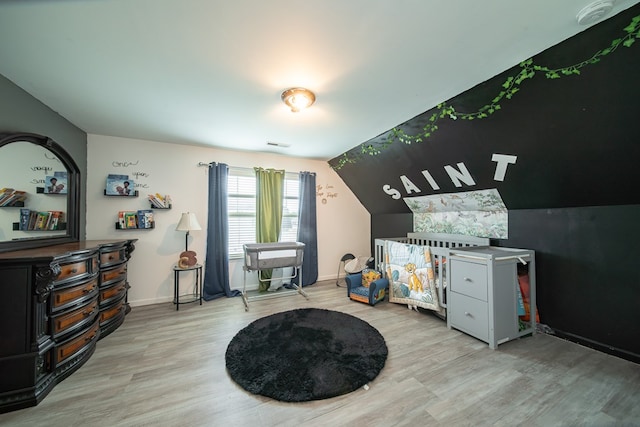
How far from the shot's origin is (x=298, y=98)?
81.3 inches

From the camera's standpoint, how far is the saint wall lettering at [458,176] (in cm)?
225

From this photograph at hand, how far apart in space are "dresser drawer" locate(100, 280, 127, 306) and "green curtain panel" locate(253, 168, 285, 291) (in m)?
1.77

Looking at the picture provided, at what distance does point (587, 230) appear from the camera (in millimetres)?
2111

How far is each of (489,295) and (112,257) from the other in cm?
387

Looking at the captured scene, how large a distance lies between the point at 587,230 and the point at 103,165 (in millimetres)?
5494

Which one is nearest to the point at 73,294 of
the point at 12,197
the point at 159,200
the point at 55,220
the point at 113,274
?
the point at 113,274

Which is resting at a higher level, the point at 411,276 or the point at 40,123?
the point at 40,123

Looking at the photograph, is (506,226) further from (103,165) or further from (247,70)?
(103,165)

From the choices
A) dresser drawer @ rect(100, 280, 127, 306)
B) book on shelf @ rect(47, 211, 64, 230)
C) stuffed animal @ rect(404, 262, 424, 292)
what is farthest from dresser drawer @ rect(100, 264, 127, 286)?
stuffed animal @ rect(404, 262, 424, 292)

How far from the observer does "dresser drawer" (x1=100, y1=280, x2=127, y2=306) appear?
240cm

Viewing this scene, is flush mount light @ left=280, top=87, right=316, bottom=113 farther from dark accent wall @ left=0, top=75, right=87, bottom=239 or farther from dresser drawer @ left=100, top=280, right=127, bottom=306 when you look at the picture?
dresser drawer @ left=100, top=280, right=127, bottom=306

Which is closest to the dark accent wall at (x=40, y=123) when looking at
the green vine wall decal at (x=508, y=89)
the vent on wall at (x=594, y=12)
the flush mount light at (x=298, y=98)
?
the flush mount light at (x=298, y=98)

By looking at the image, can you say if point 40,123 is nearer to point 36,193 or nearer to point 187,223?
point 36,193

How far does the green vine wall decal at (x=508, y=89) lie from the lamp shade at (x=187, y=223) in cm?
279
